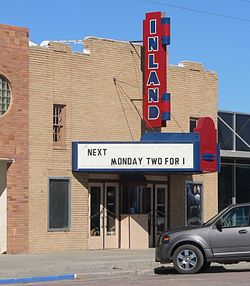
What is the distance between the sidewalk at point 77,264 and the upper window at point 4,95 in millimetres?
4826

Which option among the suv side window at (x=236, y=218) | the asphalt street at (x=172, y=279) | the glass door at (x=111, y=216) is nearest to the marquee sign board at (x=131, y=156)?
the glass door at (x=111, y=216)

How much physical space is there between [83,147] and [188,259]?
832 centimetres

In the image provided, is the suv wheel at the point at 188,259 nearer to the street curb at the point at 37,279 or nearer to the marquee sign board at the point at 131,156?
the street curb at the point at 37,279

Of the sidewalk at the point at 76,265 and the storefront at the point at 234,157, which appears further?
the storefront at the point at 234,157

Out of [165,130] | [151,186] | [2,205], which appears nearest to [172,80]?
[165,130]

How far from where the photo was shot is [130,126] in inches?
1142

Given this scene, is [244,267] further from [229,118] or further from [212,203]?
[229,118]

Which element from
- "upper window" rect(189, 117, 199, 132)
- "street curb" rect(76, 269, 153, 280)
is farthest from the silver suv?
"upper window" rect(189, 117, 199, 132)

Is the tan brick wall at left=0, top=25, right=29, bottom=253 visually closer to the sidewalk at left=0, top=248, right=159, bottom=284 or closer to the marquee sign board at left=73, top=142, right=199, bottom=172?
the sidewalk at left=0, top=248, right=159, bottom=284

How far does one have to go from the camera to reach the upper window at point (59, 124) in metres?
27.1

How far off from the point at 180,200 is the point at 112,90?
17.9ft

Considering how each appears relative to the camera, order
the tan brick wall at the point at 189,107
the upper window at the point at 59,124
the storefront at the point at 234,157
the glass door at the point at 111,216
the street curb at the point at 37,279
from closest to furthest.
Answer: the street curb at the point at 37,279 → the upper window at the point at 59,124 → the glass door at the point at 111,216 → the tan brick wall at the point at 189,107 → the storefront at the point at 234,157

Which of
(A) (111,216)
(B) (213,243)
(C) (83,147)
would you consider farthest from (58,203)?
(B) (213,243)

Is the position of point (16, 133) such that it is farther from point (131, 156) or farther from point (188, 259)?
point (188, 259)
